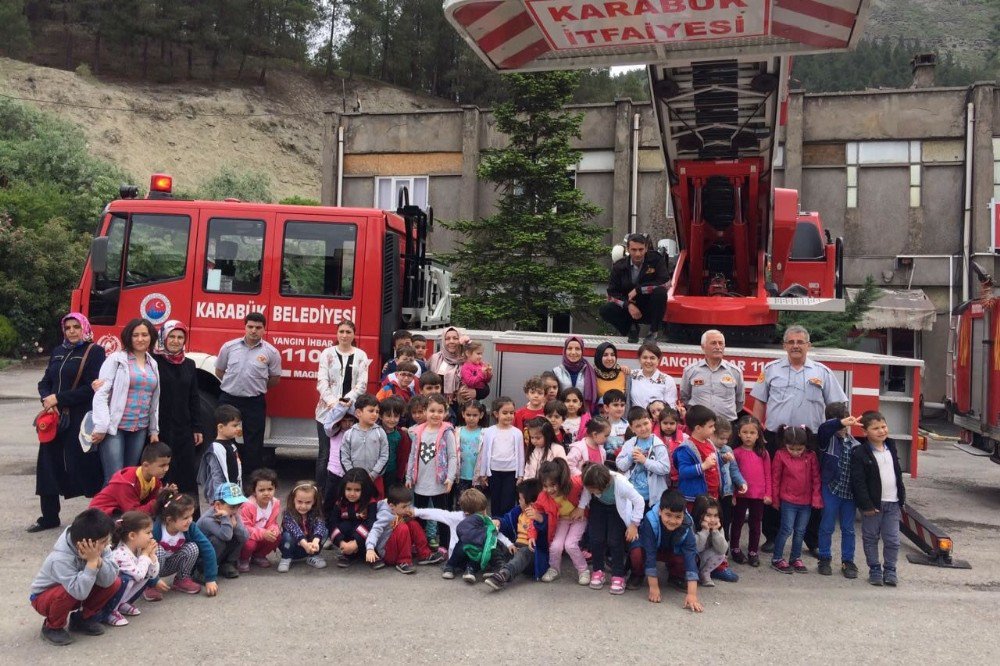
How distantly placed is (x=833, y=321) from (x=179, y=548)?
1349 centimetres

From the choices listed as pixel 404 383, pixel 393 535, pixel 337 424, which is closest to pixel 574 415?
pixel 404 383

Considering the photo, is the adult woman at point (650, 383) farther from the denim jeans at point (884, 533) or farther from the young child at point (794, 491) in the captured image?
the denim jeans at point (884, 533)

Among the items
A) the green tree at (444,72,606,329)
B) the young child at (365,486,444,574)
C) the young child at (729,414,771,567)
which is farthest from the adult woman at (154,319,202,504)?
the green tree at (444,72,606,329)

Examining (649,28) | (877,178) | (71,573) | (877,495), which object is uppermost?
(877,178)

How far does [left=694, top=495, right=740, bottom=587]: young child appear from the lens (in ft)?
17.1

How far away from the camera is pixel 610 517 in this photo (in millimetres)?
5332

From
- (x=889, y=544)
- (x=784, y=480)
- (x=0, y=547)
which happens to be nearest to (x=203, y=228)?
(x=0, y=547)

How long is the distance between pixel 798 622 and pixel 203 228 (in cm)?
625

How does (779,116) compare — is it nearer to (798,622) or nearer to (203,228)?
(798,622)

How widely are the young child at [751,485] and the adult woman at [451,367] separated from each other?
2265mm

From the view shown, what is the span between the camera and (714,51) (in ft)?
14.3

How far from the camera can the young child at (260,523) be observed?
5.38 meters

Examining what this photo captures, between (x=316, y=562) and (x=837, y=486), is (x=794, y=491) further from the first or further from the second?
(x=316, y=562)

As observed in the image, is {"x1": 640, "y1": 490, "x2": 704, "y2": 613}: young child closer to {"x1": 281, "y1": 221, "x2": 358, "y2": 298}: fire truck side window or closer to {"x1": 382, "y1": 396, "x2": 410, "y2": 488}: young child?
{"x1": 382, "y1": 396, "x2": 410, "y2": 488}: young child
